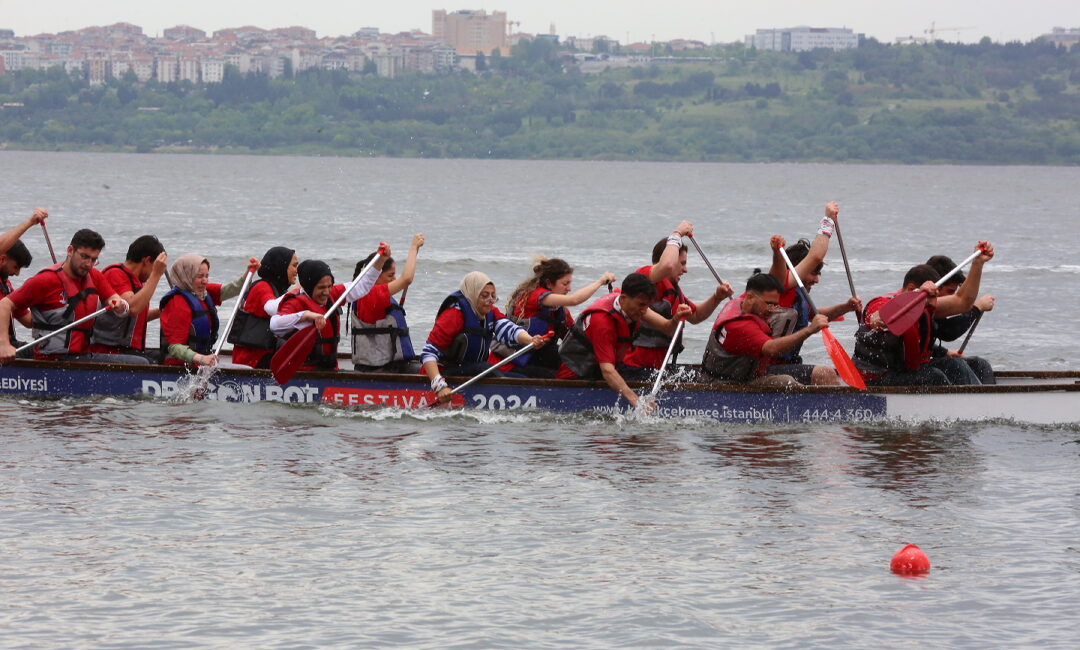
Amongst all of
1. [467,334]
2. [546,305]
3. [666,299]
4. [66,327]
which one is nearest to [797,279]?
[666,299]

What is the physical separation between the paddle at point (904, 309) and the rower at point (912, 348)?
8 cm

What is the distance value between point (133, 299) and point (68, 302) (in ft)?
2.43

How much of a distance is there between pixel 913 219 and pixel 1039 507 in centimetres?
7255

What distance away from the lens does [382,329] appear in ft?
50.1

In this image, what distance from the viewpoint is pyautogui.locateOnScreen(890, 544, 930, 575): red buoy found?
10359 millimetres

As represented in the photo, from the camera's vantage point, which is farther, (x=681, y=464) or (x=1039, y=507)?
(x=681, y=464)

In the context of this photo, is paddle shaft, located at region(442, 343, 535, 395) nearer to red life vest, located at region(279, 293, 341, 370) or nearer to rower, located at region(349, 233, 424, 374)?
rower, located at region(349, 233, 424, 374)

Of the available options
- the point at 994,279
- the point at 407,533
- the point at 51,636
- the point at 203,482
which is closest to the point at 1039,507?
the point at 407,533

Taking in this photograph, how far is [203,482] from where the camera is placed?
12.7 metres

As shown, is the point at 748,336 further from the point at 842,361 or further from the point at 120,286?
the point at 120,286

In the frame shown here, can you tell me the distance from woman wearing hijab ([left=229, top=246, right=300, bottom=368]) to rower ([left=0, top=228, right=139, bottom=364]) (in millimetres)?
1089

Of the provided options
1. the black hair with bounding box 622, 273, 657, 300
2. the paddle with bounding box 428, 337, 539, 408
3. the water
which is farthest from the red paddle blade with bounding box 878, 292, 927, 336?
the paddle with bounding box 428, 337, 539, 408

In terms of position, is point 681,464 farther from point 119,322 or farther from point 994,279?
point 994,279

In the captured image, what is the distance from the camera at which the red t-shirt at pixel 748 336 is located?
14.1m
